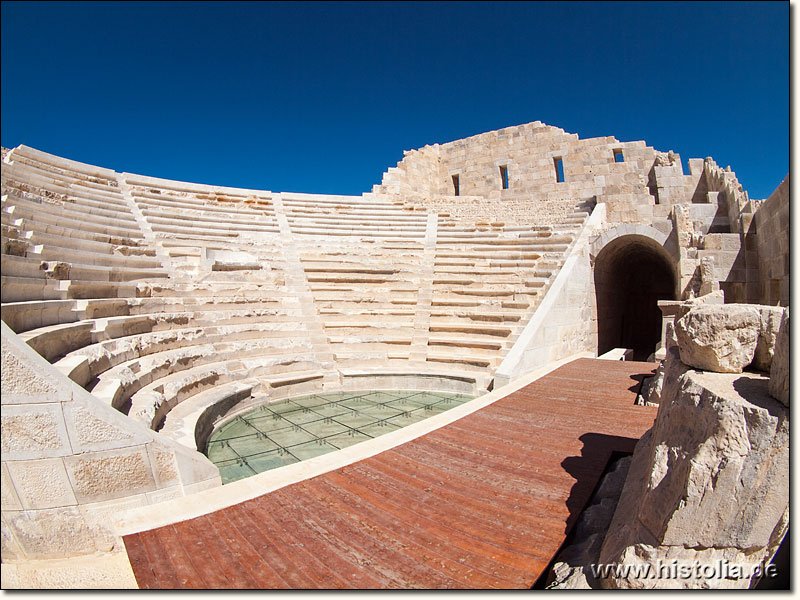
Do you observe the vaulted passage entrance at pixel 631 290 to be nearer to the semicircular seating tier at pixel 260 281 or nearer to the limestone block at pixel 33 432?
the semicircular seating tier at pixel 260 281

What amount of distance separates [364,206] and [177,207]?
5267 mm

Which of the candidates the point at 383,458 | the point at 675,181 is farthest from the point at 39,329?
the point at 675,181

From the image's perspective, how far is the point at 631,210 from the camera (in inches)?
412

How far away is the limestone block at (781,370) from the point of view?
5.45 ft

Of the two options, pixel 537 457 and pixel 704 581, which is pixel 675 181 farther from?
pixel 704 581

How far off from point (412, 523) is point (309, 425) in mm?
2981

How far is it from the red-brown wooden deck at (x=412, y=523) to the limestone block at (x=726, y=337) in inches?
52.5

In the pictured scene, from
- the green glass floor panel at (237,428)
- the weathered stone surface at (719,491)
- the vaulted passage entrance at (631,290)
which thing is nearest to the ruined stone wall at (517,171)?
the vaulted passage entrance at (631,290)

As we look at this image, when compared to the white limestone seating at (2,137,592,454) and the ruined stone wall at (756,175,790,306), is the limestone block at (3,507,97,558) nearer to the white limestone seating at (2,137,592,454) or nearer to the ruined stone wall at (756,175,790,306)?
the white limestone seating at (2,137,592,454)

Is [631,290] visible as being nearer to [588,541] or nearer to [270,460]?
[270,460]

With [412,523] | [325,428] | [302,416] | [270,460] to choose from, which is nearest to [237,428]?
[302,416]

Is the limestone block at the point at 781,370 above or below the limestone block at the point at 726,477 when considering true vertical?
above

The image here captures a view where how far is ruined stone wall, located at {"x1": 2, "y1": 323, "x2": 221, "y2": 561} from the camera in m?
2.77

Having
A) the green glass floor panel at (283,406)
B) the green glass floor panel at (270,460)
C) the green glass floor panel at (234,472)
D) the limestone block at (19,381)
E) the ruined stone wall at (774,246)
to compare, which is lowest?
the green glass floor panel at (234,472)
